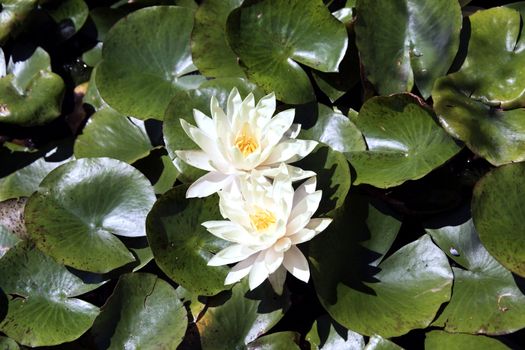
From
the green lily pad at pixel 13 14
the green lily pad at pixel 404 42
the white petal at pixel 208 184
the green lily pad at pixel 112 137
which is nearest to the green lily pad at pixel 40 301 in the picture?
Result: the green lily pad at pixel 112 137

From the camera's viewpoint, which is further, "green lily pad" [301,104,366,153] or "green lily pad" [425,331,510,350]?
"green lily pad" [301,104,366,153]

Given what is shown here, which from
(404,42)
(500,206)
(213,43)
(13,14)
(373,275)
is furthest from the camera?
(13,14)

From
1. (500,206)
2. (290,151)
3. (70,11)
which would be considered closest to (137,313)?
(290,151)

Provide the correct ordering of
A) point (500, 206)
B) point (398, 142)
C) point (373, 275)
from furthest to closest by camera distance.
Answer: point (398, 142), point (373, 275), point (500, 206)

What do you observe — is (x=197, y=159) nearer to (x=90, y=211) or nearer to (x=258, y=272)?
(x=258, y=272)

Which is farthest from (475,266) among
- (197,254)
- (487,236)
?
(197,254)

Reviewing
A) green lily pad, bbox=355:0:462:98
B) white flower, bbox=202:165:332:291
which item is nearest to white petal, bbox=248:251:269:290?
white flower, bbox=202:165:332:291

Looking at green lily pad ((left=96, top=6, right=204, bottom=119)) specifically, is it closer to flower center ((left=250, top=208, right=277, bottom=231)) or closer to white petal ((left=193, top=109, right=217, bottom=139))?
white petal ((left=193, top=109, right=217, bottom=139))

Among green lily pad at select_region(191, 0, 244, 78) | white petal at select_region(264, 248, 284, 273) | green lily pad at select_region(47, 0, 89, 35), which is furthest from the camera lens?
green lily pad at select_region(47, 0, 89, 35)
